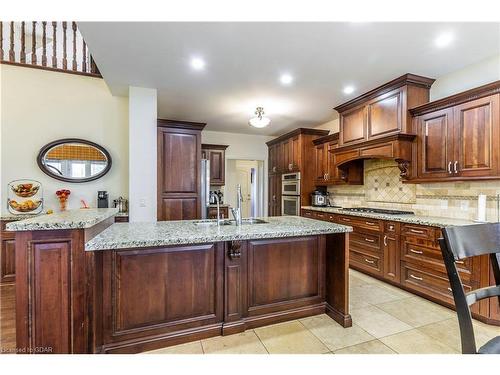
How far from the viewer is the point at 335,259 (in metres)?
2.46

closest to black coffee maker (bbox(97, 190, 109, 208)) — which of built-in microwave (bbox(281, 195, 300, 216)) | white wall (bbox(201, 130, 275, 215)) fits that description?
white wall (bbox(201, 130, 275, 215))

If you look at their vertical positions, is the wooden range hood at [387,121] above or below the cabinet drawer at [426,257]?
above

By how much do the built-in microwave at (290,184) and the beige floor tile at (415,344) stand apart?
3341 mm

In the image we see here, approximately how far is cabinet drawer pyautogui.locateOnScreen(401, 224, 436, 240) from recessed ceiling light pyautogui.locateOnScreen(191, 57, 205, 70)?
119 inches

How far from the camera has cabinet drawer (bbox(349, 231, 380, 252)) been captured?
3.50 meters

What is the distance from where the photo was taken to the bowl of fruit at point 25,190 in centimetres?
349

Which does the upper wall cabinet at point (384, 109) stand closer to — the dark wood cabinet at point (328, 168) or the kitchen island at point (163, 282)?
the dark wood cabinet at point (328, 168)

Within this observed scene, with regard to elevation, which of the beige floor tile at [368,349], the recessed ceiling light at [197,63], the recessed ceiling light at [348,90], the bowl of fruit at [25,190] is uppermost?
the recessed ceiling light at [197,63]

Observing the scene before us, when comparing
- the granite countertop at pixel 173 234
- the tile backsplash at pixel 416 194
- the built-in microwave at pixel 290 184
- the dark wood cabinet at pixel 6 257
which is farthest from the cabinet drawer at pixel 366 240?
the dark wood cabinet at pixel 6 257

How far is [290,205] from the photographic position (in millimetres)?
5598

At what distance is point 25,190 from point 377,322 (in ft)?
15.1

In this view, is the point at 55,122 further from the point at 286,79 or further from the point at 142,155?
the point at 286,79

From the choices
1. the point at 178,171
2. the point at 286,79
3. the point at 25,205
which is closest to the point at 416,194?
the point at 286,79
